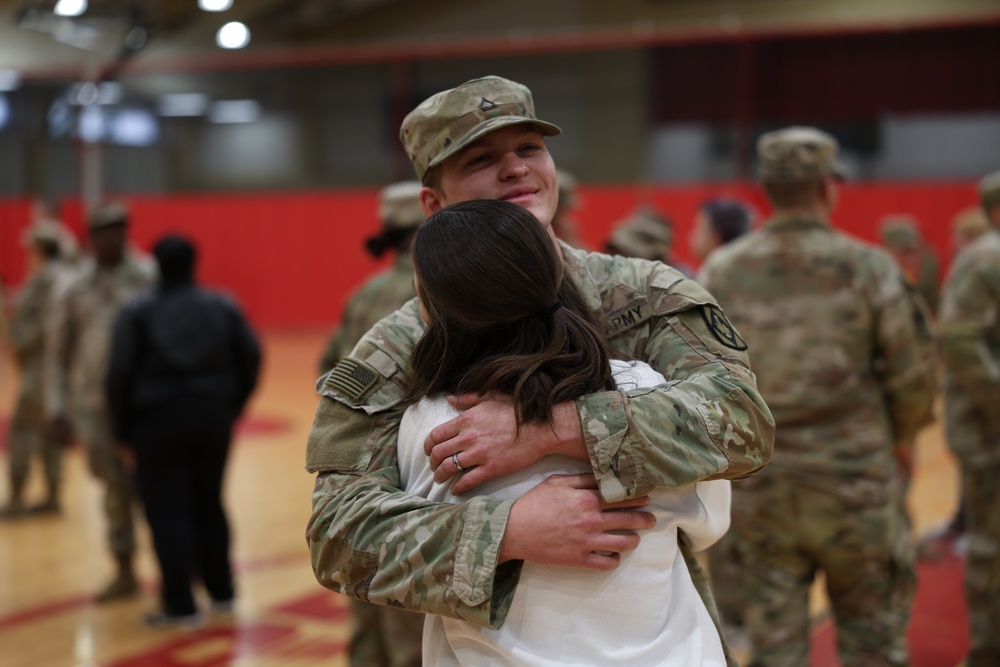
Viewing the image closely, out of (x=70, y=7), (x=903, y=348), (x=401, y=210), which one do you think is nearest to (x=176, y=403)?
(x=401, y=210)

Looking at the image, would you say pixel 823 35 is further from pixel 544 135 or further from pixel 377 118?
pixel 544 135

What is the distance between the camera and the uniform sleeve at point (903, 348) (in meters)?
2.77

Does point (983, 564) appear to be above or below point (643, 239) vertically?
below

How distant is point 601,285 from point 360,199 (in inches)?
528

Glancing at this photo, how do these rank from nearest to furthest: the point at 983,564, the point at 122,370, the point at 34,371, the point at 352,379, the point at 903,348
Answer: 1. the point at 352,379
2. the point at 903,348
3. the point at 983,564
4. the point at 122,370
5. the point at 34,371

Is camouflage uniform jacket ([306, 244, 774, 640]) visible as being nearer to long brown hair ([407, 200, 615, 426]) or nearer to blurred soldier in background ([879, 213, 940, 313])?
long brown hair ([407, 200, 615, 426])

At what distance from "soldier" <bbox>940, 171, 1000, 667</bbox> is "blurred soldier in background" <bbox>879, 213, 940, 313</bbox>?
2309mm

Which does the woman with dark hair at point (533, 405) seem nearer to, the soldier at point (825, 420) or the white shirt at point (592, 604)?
the white shirt at point (592, 604)

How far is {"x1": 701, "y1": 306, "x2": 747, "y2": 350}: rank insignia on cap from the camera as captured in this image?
4.96 ft

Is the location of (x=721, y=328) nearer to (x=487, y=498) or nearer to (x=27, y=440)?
(x=487, y=498)

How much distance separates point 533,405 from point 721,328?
0.37 meters

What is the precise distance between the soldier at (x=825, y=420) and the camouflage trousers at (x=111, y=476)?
3.04m

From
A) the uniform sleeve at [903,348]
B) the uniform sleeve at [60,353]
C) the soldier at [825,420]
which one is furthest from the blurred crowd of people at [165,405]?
the uniform sleeve at [903,348]

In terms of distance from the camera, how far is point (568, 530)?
128 centimetres
